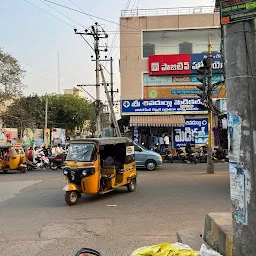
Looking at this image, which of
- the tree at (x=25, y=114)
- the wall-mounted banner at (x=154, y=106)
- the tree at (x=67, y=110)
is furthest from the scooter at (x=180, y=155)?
the tree at (x=67, y=110)

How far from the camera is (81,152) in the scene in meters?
9.87

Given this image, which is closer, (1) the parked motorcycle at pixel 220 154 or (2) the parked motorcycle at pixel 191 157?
(2) the parked motorcycle at pixel 191 157

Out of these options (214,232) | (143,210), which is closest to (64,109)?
(143,210)

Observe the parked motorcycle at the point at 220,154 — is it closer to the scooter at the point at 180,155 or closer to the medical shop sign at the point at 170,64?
the scooter at the point at 180,155

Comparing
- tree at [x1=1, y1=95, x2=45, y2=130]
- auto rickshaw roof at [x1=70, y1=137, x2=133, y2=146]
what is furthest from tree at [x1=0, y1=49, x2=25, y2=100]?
auto rickshaw roof at [x1=70, y1=137, x2=133, y2=146]

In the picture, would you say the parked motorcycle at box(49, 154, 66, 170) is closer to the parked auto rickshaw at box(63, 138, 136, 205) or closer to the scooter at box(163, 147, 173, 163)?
the scooter at box(163, 147, 173, 163)

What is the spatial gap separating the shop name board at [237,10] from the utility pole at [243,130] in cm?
5

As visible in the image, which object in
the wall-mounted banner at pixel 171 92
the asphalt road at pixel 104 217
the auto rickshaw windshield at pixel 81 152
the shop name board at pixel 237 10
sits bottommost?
the asphalt road at pixel 104 217

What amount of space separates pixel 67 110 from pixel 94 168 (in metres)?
46.0

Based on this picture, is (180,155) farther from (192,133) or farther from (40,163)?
(40,163)

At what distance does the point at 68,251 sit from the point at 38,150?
16941 millimetres

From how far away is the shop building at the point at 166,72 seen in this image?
80.4 ft

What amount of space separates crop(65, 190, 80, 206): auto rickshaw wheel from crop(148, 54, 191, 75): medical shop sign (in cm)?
1886

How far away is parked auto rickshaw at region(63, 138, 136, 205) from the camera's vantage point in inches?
373
